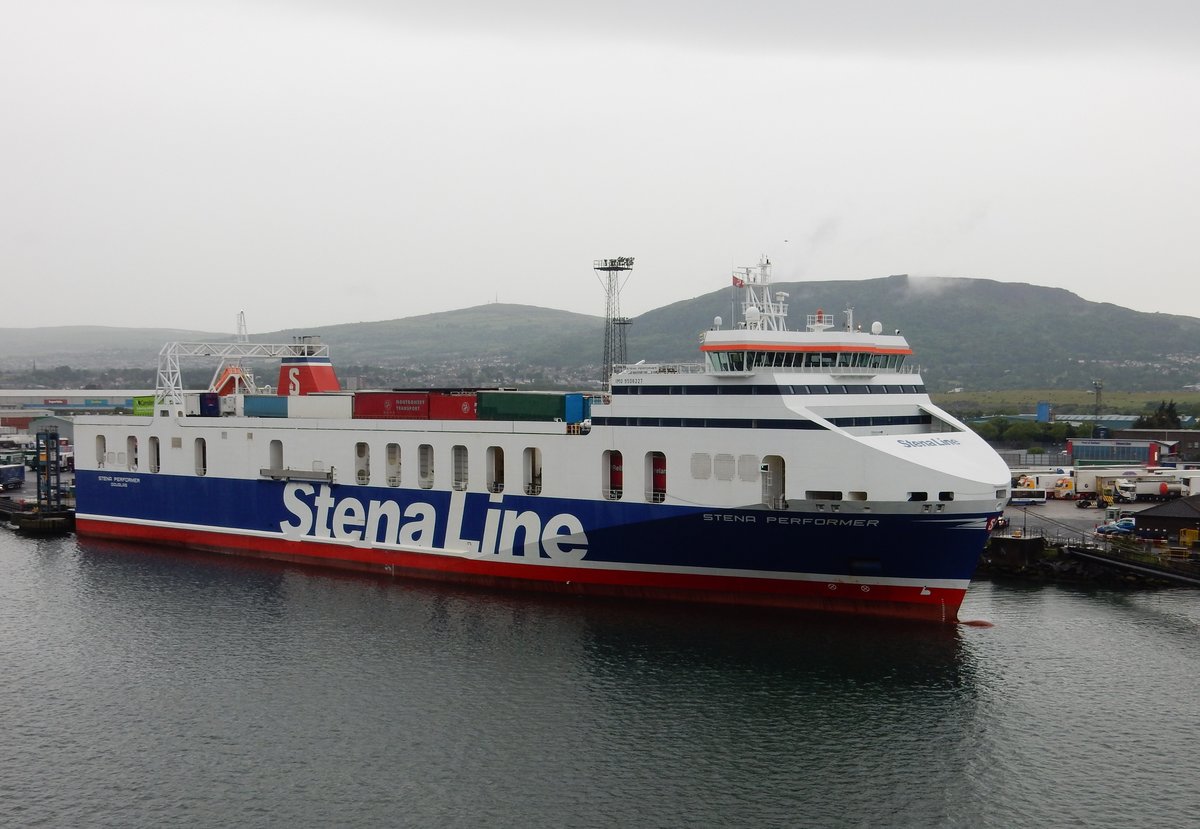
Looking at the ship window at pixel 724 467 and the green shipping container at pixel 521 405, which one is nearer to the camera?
the ship window at pixel 724 467

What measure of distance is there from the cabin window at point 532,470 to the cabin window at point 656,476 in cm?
376

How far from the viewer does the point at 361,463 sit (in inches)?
1334

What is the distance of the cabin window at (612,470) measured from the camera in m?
28.5

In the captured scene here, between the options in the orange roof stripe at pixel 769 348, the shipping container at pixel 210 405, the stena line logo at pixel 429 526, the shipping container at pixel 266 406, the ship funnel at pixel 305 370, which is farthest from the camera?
the ship funnel at pixel 305 370

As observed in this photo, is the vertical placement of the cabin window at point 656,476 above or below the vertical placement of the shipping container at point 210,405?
below

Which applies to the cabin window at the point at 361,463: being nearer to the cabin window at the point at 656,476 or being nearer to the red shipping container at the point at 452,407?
the red shipping container at the point at 452,407

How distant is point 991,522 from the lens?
81.9 ft

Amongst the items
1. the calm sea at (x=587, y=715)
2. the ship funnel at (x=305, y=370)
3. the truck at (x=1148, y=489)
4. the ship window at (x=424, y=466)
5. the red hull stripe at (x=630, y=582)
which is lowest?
the calm sea at (x=587, y=715)

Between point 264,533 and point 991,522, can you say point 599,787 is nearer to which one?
point 991,522

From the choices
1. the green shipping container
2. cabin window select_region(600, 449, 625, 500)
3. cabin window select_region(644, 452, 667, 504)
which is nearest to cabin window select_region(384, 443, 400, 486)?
the green shipping container

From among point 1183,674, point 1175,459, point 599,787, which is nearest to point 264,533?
point 599,787

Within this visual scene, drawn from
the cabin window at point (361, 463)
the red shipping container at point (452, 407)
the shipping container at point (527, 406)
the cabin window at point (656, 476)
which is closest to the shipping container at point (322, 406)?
the cabin window at point (361, 463)

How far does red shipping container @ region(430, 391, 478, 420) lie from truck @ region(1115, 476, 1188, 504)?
1155 inches

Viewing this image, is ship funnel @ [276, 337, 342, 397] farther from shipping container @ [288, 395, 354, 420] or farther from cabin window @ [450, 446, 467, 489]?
cabin window @ [450, 446, 467, 489]
